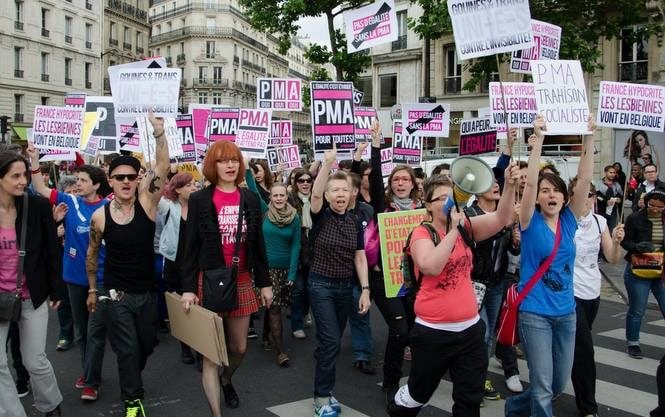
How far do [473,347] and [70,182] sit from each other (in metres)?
5.33

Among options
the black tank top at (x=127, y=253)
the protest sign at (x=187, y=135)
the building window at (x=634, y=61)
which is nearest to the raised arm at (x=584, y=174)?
the black tank top at (x=127, y=253)

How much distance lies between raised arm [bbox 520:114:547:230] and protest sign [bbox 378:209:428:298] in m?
1.39

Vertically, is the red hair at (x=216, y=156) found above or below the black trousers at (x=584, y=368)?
above

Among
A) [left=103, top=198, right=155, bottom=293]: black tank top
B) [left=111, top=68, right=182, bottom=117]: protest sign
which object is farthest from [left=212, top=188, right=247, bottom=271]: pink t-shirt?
[left=111, top=68, right=182, bottom=117]: protest sign

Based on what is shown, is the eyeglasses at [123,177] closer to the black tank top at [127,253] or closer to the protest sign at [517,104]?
the black tank top at [127,253]

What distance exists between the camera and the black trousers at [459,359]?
12.0ft

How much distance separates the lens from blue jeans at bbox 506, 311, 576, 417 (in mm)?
4039

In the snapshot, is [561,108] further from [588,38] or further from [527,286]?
[588,38]

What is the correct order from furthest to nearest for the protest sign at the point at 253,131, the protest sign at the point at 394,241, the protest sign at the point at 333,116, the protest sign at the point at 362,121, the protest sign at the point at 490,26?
the protest sign at the point at 362,121, the protest sign at the point at 253,131, the protest sign at the point at 333,116, the protest sign at the point at 490,26, the protest sign at the point at 394,241

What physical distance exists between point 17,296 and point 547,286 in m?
3.39

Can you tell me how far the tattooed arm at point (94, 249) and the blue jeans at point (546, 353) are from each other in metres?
3.02

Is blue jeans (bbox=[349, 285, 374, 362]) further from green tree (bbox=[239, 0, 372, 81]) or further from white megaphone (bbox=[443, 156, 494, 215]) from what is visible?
green tree (bbox=[239, 0, 372, 81])

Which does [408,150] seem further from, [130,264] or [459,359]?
[459,359]

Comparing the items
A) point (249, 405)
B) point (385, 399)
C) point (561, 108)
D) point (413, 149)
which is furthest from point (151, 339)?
point (413, 149)
